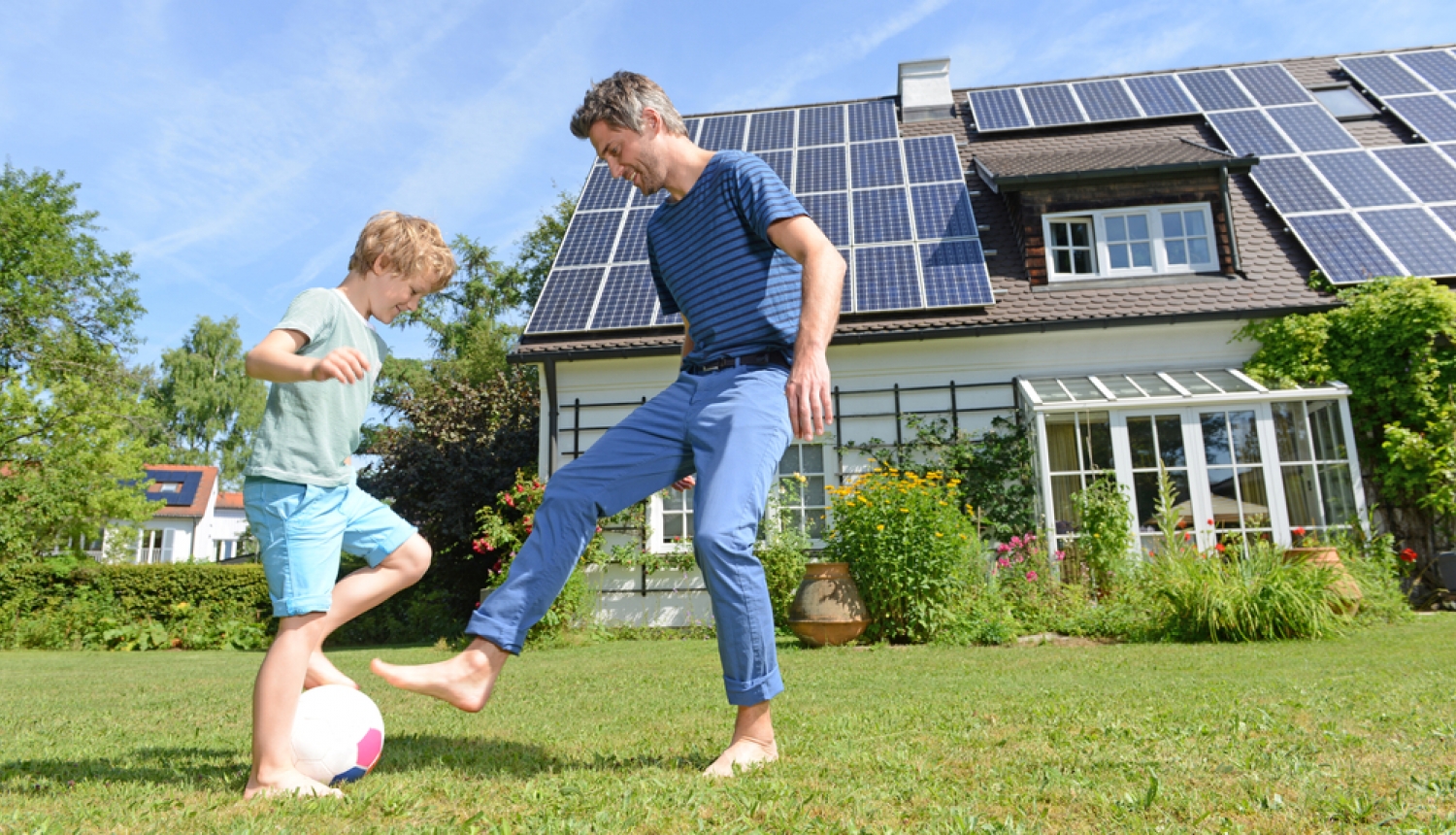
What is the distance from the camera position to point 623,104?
9.26ft

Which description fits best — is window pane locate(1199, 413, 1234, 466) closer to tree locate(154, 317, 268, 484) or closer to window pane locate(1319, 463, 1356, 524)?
window pane locate(1319, 463, 1356, 524)

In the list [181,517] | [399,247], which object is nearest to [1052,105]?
[399,247]

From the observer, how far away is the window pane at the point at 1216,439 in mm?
9438

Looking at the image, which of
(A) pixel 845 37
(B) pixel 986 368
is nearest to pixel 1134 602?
(B) pixel 986 368

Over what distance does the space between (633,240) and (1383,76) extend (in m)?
12.4

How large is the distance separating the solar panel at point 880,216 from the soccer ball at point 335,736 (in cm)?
1006

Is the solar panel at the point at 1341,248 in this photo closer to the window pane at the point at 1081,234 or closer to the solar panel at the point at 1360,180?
the solar panel at the point at 1360,180

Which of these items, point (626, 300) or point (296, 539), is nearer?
point (296, 539)

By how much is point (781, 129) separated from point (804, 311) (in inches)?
523

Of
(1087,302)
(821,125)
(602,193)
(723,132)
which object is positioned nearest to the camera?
(1087,302)

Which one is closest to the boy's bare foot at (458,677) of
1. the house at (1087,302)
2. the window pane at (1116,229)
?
the house at (1087,302)

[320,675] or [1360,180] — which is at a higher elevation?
[1360,180]

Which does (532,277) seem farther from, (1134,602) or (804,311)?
(804,311)

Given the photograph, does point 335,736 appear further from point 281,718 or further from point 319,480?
point 319,480
